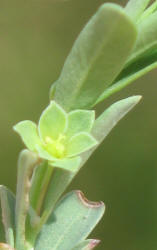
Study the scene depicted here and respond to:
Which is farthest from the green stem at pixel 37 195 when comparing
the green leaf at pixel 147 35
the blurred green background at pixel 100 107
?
the blurred green background at pixel 100 107

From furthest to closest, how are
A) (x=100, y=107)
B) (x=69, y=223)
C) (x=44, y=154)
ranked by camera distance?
(x=100, y=107)
(x=69, y=223)
(x=44, y=154)

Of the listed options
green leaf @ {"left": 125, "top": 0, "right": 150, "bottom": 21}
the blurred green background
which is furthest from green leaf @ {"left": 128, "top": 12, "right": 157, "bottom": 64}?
the blurred green background

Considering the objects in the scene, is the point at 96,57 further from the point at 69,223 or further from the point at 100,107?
the point at 100,107

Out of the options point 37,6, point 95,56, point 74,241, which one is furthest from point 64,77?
point 37,6

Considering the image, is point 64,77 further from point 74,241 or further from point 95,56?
point 74,241

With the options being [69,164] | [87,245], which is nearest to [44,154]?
[69,164]

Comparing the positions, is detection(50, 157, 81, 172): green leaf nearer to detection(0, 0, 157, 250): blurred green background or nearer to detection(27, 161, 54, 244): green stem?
detection(27, 161, 54, 244): green stem
